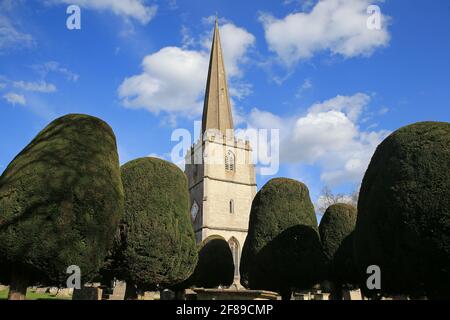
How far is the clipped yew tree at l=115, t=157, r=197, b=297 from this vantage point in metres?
13.6

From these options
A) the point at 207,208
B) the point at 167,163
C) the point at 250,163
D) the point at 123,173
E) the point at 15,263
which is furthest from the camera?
the point at 250,163

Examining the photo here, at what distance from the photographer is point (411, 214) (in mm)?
10016

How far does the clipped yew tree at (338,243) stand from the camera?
19391mm

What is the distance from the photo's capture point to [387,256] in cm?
1070

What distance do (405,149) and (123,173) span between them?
Result: 9939mm

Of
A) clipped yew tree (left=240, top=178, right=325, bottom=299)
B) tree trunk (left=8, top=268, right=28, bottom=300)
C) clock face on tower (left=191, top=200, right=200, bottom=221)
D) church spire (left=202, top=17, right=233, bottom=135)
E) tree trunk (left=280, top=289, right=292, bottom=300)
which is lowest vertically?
tree trunk (left=280, top=289, right=292, bottom=300)

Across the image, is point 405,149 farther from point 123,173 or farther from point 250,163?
point 250,163

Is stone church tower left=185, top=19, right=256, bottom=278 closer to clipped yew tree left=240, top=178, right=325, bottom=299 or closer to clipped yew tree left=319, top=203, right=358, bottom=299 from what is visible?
clipped yew tree left=319, top=203, right=358, bottom=299

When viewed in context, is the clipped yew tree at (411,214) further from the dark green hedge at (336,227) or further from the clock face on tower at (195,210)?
the clock face on tower at (195,210)

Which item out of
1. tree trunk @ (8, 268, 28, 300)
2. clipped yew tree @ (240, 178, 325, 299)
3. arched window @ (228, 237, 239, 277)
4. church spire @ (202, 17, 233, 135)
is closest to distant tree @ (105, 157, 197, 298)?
Result: tree trunk @ (8, 268, 28, 300)

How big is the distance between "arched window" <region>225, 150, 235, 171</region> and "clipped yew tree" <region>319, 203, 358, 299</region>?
95.5 feet

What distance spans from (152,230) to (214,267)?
1306cm
